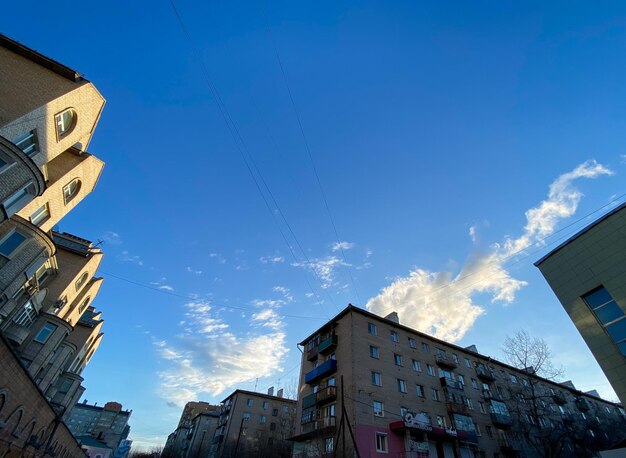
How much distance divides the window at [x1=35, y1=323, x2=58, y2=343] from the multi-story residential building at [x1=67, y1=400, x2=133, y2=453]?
95196 mm

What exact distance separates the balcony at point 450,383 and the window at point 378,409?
978 cm

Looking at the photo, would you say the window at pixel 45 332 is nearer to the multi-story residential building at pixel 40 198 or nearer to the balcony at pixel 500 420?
the multi-story residential building at pixel 40 198

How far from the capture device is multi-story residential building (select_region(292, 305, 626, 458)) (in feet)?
84.4

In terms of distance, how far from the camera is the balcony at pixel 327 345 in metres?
32.0

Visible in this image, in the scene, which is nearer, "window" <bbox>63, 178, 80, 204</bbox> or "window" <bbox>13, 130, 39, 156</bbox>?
"window" <bbox>13, 130, 39, 156</bbox>

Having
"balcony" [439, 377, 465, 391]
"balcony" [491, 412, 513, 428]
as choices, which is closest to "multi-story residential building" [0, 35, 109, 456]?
"balcony" [439, 377, 465, 391]

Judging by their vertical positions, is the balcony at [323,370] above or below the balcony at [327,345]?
below

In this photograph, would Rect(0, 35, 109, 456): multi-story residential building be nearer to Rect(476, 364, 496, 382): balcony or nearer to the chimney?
the chimney

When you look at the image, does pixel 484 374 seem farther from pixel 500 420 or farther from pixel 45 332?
pixel 45 332

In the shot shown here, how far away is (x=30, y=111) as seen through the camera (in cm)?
1678

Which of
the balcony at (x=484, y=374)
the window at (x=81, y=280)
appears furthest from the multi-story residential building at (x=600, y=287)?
the window at (x=81, y=280)

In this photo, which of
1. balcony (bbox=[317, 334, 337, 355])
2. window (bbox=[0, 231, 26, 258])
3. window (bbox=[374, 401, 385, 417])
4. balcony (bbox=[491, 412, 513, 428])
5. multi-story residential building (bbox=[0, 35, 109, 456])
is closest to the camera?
multi-story residential building (bbox=[0, 35, 109, 456])

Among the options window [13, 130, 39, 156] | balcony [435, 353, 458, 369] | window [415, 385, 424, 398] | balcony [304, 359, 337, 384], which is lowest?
window [415, 385, 424, 398]

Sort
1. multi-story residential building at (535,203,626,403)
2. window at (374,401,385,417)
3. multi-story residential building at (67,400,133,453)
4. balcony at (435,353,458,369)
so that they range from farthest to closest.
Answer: multi-story residential building at (67,400,133,453), balcony at (435,353,458,369), window at (374,401,385,417), multi-story residential building at (535,203,626,403)
